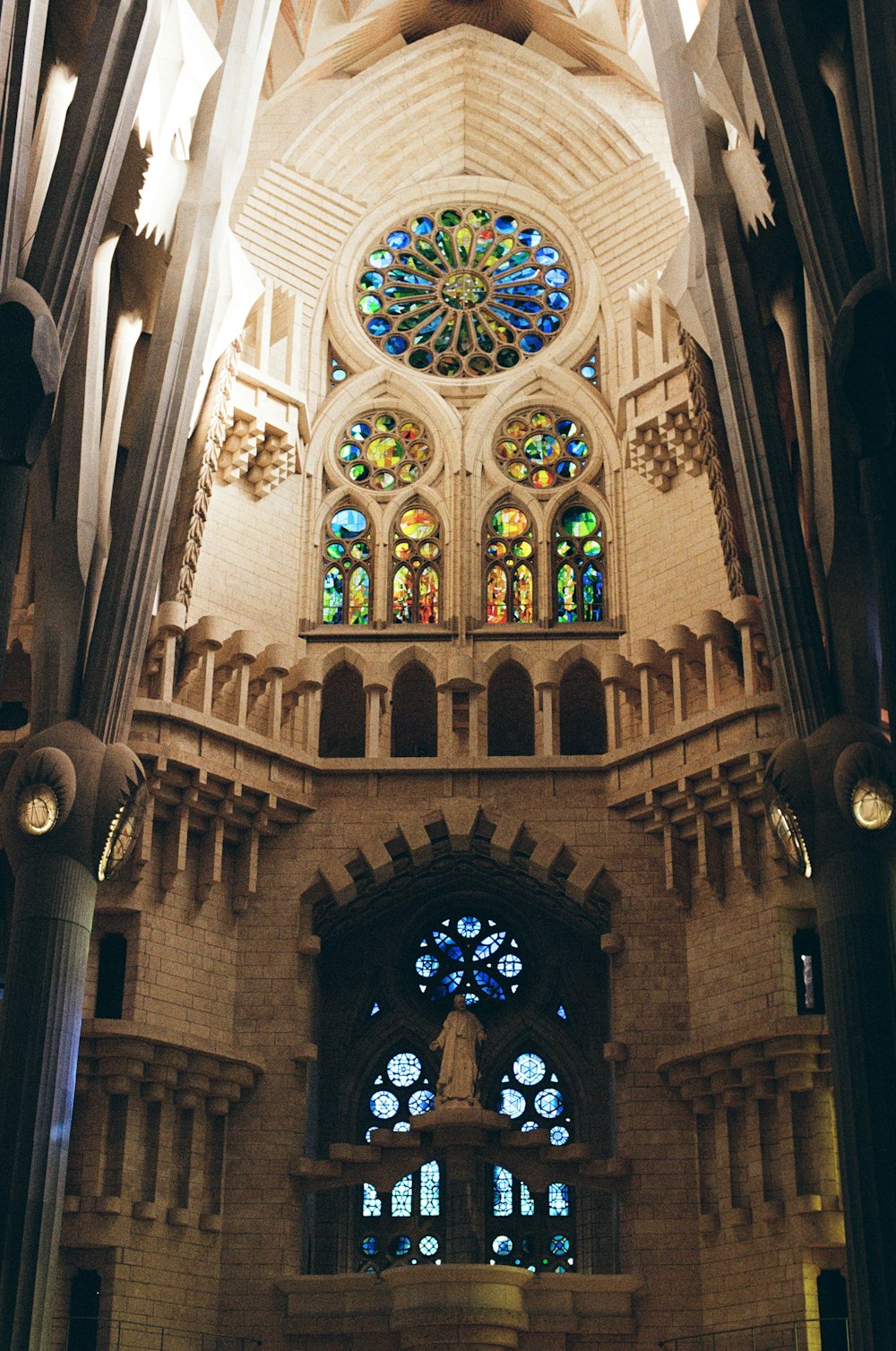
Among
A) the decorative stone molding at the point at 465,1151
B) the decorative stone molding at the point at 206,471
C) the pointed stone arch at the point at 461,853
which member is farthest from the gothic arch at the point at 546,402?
the decorative stone molding at the point at 465,1151

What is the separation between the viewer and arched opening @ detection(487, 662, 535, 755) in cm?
2345

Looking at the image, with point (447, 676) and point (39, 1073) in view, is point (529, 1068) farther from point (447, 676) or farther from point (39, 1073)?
point (39, 1073)

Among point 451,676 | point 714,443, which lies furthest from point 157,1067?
point 714,443

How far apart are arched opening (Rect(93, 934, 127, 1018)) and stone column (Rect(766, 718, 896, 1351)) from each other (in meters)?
6.77

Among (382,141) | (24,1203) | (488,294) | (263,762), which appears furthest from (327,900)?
(382,141)

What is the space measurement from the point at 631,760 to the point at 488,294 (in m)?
6.96

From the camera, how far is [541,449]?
24391 mm

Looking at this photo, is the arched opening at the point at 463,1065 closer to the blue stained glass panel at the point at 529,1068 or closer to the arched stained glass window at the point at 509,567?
the blue stained glass panel at the point at 529,1068

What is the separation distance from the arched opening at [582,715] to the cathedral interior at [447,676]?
0.05 m

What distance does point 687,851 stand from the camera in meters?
21.3

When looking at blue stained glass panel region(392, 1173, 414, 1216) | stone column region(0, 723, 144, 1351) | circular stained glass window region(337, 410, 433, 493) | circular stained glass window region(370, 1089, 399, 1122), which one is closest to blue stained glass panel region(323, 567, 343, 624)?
circular stained glass window region(337, 410, 433, 493)

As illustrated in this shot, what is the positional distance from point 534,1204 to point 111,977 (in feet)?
17.3

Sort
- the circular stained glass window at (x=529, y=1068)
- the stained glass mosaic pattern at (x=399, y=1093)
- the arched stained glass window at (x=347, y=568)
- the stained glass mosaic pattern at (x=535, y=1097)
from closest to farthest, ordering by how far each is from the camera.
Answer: the stained glass mosaic pattern at (x=535, y=1097) < the stained glass mosaic pattern at (x=399, y=1093) < the circular stained glass window at (x=529, y=1068) < the arched stained glass window at (x=347, y=568)

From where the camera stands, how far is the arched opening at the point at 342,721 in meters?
23.3
